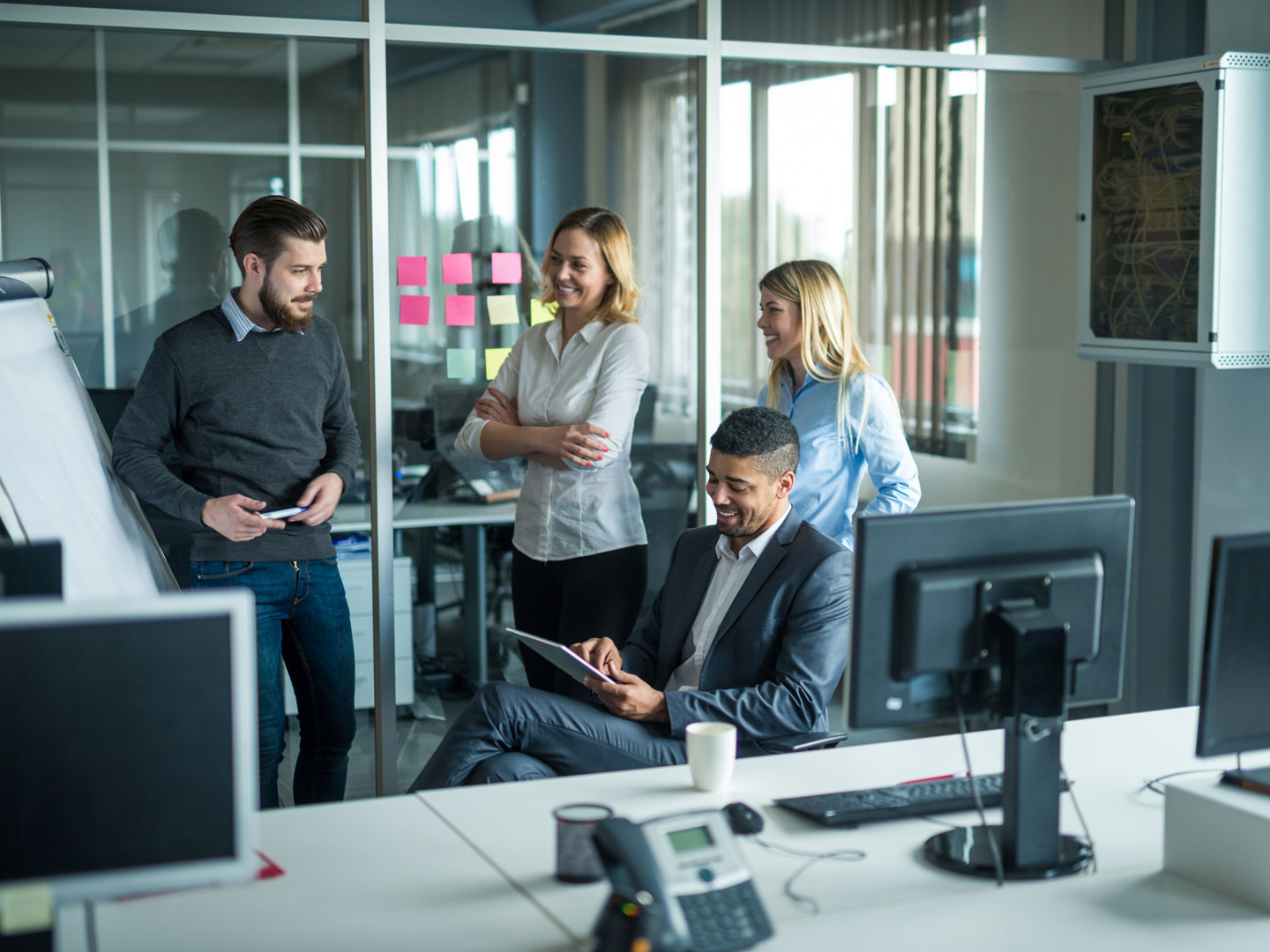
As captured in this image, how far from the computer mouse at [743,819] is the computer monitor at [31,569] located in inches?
37.4

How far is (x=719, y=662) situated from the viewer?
264cm

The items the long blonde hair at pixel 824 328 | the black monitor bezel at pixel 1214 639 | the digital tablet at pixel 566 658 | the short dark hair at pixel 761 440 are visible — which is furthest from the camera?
the long blonde hair at pixel 824 328

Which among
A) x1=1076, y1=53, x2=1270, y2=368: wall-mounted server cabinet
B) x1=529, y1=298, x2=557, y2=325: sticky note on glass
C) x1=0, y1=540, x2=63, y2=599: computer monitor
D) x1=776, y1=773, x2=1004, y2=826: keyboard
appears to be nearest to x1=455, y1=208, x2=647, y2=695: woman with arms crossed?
x1=529, y1=298, x2=557, y2=325: sticky note on glass

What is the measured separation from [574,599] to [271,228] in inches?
44.0

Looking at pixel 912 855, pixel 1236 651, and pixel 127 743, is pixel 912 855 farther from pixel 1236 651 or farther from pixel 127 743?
pixel 127 743

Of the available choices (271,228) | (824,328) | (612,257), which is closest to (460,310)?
(612,257)

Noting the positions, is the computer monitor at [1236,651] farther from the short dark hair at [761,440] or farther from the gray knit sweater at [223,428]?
the gray knit sweater at [223,428]

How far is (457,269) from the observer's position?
3611 millimetres

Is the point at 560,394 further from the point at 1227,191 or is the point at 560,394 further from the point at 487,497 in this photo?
the point at 1227,191

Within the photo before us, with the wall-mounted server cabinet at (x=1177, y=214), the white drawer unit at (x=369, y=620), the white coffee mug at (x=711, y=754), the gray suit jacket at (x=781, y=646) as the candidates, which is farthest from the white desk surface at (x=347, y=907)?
the wall-mounted server cabinet at (x=1177, y=214)

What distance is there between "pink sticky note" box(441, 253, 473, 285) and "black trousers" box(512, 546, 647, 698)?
79cm

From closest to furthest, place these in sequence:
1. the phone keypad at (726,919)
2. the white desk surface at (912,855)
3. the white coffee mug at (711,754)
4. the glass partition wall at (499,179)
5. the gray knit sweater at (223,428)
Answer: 1. the phone keypad at (726,919)
2. the white desk surface at (912,855)
3. the white coffee mug at (711,754)
4. the gray knit sweater at (223,428)
5. the glass partition wall at (499,179)

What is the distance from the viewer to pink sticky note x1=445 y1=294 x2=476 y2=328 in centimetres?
361

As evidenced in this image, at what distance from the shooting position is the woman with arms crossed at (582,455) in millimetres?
3219
